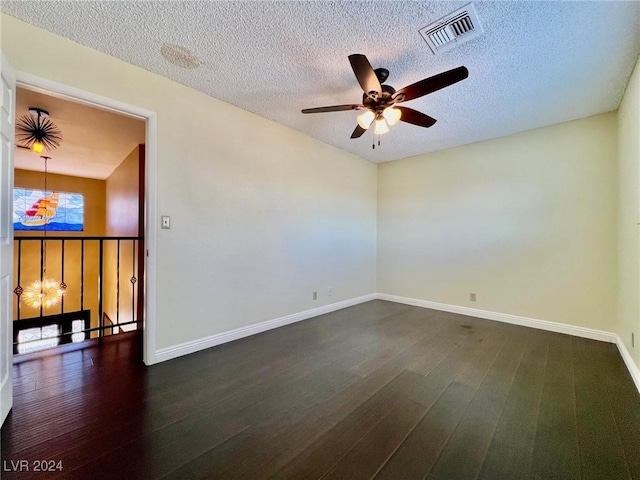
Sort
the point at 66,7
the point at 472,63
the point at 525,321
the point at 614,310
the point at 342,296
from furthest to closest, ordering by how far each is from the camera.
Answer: the point at 342,296, the point at 525,321, the point at 614,310, the point at 472,63, the point at 66,7

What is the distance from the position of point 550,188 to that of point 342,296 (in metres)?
3.07

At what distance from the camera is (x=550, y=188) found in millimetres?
3307

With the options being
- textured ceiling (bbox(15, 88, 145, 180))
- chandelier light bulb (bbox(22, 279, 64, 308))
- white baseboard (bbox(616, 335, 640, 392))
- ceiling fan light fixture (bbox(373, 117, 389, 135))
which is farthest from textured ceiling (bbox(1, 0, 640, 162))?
chandelier light bulb (bbox(22, 279, 64, 308))

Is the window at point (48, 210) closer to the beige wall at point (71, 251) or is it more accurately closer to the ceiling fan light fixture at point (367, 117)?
the beige wall at point (71, 251)

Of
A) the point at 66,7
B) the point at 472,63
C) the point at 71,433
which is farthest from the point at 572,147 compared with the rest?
the point at 71,433

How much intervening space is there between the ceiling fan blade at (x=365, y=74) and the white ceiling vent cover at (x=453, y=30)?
44cm

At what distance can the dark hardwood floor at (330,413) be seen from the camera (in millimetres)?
1321

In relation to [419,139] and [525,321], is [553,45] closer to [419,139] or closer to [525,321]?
[419,139]

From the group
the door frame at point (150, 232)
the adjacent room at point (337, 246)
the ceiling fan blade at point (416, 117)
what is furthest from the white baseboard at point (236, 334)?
the ceiling fan blade at point (416, 117)

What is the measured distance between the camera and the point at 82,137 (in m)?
3.74

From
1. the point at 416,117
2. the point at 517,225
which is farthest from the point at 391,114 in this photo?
the point at 517,225

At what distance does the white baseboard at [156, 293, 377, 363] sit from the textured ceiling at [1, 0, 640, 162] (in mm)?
2444

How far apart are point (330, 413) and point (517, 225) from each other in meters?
3.37

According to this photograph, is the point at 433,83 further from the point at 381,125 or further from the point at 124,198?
the point at 124,198
